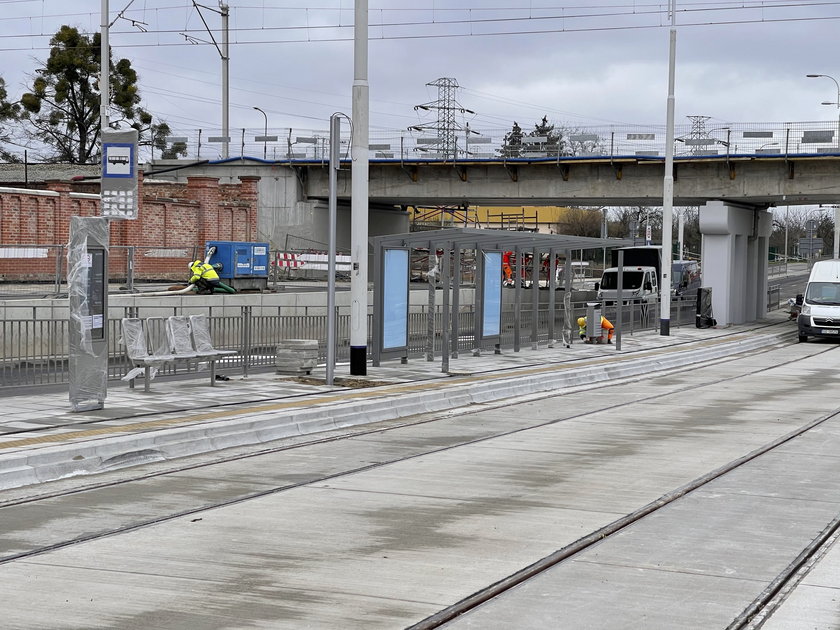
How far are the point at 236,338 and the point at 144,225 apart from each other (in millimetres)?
25910

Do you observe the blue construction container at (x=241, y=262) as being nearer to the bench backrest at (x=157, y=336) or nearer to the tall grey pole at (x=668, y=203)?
the tall grey pole at (x=668, y=203)

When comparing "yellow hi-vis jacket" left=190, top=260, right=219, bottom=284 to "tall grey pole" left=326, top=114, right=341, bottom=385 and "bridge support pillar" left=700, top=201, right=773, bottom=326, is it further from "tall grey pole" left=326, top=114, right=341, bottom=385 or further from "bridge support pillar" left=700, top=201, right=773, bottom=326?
"bridge support pillar" left=700, top=201, right=773, bottom=326

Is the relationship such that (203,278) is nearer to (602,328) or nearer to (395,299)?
(602,328)

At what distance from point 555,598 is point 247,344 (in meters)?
12.7

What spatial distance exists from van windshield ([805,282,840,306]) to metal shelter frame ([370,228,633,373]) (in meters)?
10.9

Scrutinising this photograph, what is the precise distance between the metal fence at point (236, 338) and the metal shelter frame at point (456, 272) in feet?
1.52

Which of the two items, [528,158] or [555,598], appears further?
[528,158]

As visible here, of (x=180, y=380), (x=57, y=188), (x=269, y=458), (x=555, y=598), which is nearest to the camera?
(x=555, y=598)

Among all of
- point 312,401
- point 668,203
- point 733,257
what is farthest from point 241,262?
point 312,401

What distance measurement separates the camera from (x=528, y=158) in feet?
149

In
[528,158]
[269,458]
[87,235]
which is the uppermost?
[528,158]

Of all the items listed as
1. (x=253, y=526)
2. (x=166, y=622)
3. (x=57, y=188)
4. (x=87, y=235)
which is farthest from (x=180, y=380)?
(x=57, y=188)

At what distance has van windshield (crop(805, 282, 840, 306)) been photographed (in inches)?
1398

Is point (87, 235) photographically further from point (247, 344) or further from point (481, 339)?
point (481, 339)
